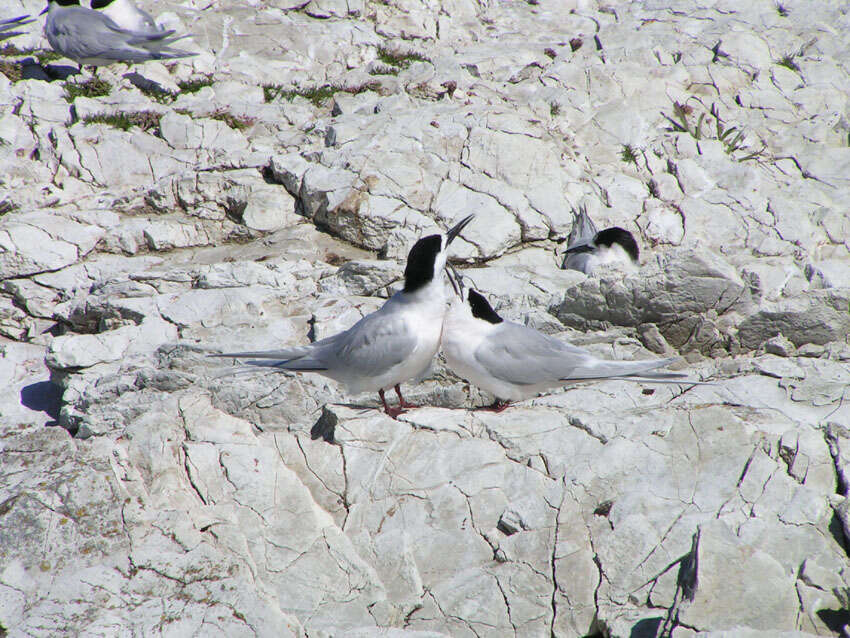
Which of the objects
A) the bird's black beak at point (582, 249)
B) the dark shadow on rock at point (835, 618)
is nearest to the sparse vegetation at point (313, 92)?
the bird's black beak at point (582, 249)

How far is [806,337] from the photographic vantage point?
279 inches

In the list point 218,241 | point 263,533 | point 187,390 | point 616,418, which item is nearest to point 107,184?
point 218,241

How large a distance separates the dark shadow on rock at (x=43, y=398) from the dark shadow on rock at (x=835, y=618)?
21.9ft

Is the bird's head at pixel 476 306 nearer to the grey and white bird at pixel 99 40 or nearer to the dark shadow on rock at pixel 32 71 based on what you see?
the grey and white bird at pixel 99 40

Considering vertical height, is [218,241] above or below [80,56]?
below

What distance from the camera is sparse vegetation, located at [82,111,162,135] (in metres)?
11.2

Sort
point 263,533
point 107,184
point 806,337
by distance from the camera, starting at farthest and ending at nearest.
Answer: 1. point 107,184
2. point 806,337
3. point 263,533

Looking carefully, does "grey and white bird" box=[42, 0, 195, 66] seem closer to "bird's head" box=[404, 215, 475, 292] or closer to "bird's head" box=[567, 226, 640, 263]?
"bird's head" box=[567, 226, 640, 263]

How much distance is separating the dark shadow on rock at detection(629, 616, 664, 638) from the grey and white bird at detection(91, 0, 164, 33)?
13017 mm

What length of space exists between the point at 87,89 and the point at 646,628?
40.1 ft

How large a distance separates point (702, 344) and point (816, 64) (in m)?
9.59

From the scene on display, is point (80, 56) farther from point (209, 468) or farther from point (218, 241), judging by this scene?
point (209, 468)

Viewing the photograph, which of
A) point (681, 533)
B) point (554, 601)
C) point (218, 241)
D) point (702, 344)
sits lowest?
point (218, 241)

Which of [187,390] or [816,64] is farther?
[816,64]
